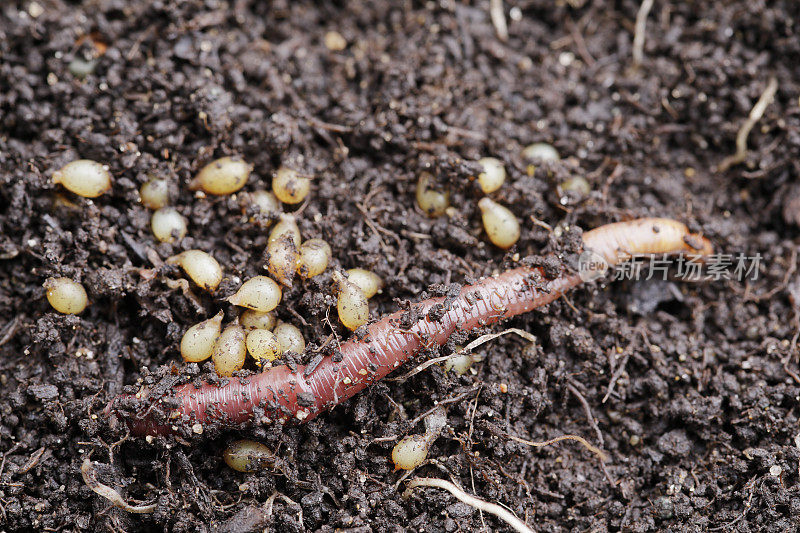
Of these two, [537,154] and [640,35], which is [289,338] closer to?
[537,154]

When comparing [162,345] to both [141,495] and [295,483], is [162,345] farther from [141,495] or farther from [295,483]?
[295,483]

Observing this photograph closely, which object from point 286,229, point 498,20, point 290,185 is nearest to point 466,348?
point 286,229

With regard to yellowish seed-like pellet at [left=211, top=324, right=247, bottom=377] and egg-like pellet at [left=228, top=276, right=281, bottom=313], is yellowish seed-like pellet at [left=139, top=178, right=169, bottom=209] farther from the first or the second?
yellowish seed-like pellet at [left=211, top=324, right=247, bottom=377]

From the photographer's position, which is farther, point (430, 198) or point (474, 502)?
point (430, 198)

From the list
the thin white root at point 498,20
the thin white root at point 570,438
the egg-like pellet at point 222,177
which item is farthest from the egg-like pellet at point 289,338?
the thin white root at point 498,20

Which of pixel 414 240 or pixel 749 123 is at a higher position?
pixel 749 123
